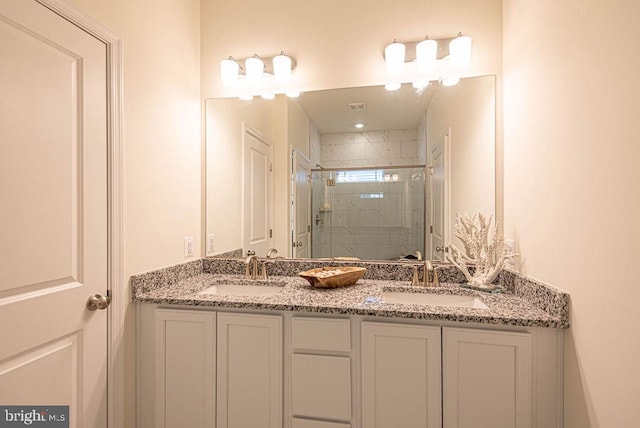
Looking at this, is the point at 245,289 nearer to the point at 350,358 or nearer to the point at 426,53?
the point at 350,358

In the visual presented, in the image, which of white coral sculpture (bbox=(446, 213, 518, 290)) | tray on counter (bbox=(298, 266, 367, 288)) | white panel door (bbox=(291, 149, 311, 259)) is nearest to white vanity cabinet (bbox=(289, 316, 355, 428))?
tray on counter (bbox=(298, 266, 367, 288))

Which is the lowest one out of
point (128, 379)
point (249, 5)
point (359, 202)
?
point (128, 379)

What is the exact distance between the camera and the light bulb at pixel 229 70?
1916 mm

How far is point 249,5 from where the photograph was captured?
6.41ft

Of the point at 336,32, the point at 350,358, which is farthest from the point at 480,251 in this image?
the point at 336,32

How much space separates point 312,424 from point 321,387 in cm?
16

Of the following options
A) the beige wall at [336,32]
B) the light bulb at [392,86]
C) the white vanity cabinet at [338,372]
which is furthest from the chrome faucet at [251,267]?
the light bulb at [392,86]

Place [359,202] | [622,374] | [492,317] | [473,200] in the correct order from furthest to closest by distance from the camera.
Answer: [359,202]
[473,200]
[492,317]
[622,374]

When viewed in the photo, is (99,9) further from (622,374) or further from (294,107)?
(622,374)

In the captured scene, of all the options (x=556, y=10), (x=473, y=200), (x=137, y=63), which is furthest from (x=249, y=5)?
(x=473, y=200)

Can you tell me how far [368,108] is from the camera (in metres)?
1.84

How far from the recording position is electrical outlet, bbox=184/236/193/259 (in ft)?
6.10

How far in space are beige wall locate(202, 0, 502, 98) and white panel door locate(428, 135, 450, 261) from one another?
1.46 ft

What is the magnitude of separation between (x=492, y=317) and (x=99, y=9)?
6.60 feet
